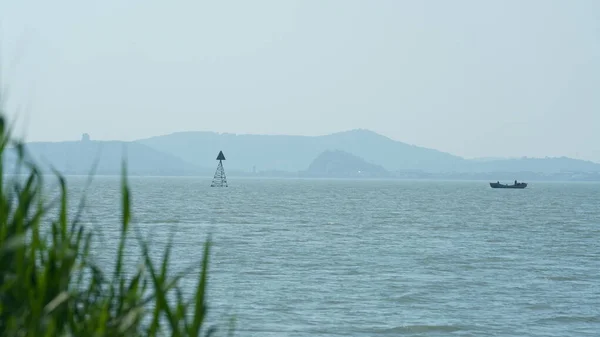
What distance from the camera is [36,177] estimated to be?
15.7 ft

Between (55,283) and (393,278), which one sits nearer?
(55,283)

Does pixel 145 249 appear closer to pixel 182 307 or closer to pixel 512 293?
pixel 182 307

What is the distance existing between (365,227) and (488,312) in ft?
121

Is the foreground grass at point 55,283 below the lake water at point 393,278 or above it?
above

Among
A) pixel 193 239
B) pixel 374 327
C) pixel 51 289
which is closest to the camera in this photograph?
pixel 51 289

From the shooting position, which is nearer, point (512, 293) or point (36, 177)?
point (36, 177)

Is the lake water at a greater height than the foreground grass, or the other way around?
the foreground grass

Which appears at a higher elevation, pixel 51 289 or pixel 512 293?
pixel 51 289

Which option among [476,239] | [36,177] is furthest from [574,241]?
[36,177]

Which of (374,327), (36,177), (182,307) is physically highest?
(36,177)

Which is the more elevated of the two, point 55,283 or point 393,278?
point 55,283

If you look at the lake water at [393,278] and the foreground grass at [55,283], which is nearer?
the foreground grass at [55,283]

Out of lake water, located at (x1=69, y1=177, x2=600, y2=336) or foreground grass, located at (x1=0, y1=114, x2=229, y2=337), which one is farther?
lake water, located at (x1=69, y1=177, x2=600, y2=336)

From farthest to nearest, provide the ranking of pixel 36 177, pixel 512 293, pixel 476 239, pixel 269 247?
pixel 476 239
pixel 269 247
pixel 512 293
pixel 36 177
